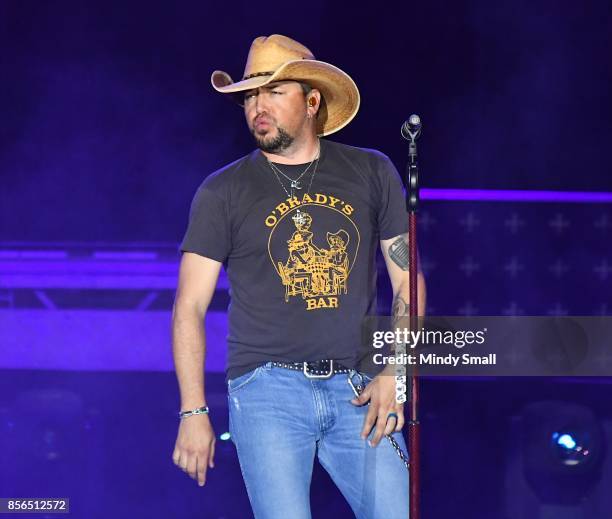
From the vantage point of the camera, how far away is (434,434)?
5.29m

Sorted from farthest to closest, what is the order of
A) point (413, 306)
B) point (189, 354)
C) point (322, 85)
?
1. point (322, 85)
2. point (189, 354)
3. point (413, 306)

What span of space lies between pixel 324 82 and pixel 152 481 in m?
2.63

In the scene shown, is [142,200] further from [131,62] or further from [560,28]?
[560,28]

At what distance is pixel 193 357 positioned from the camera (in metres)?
3.12

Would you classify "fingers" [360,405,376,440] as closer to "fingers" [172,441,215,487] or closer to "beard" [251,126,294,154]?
"fingers" [172,441,215,487]

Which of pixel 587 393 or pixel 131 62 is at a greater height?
pixel 131 62

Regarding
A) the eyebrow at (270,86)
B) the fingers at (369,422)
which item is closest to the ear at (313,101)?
the eyebrow at (270,86)

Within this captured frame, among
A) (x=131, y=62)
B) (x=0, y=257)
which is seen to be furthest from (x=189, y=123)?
(x=0, y=257)

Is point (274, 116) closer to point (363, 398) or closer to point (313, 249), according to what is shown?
point (313, 249)

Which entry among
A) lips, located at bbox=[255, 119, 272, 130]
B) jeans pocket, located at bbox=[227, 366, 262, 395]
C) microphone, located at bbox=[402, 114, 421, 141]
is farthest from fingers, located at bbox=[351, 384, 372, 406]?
lips, located at bbox=[255, 119, 272, 130]

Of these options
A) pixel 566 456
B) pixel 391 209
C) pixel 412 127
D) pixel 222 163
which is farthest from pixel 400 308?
pixel 222 163

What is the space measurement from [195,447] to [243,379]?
26cm

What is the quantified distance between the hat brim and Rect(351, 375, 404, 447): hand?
3.28ft

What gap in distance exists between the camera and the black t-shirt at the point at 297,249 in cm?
310
